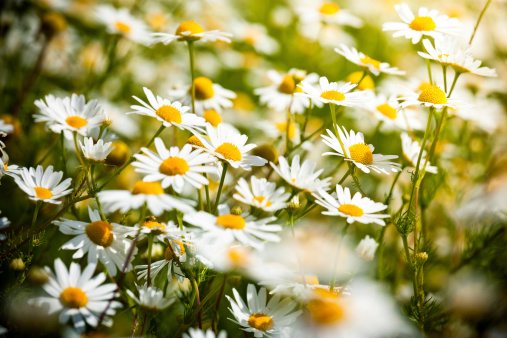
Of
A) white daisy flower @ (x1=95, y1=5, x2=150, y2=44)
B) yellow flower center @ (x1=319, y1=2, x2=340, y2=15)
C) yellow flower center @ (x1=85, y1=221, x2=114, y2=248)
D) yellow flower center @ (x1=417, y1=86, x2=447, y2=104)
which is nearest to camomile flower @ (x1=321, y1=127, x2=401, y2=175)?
yellow flower center @ (x1=417, y1=86, x2=447, y2=104)

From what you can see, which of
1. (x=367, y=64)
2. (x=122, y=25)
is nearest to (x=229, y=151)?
(x=367, y=64)

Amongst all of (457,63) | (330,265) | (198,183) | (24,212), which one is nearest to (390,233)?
(330,265)

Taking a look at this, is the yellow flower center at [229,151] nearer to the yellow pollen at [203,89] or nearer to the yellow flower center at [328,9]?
the yellow pollen at [203,89]

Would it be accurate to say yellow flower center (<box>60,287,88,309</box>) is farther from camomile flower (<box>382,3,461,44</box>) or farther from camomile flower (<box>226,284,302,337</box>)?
camomile flower (<box>382,3,461,44</box>)

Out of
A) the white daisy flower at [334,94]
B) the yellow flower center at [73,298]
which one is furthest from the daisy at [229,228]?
the white daisy flower at [334,94]

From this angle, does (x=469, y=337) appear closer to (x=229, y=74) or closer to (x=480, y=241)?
(x=480, y=241)

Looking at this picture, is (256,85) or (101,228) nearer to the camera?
(101,228)
